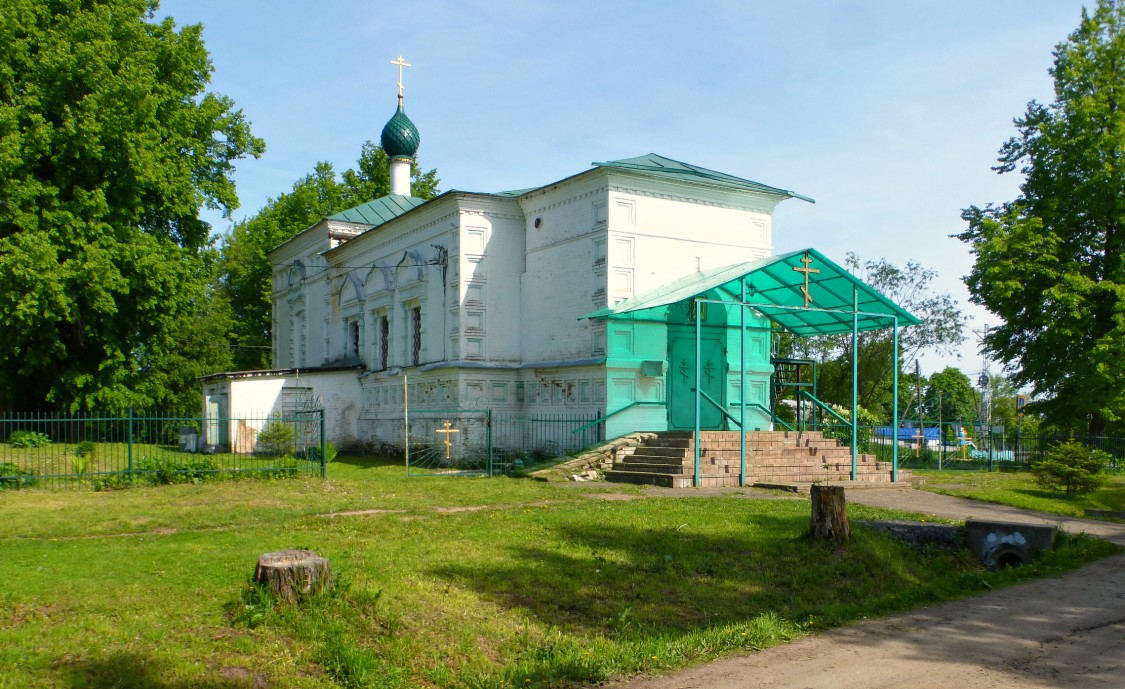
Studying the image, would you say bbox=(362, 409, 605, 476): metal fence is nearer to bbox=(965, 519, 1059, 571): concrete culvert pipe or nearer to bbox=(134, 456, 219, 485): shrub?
bbox=(134, 456, 219, 485): shrub

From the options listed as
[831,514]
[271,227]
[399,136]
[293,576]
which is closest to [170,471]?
[293,576]

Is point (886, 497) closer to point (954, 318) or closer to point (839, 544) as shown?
point (839, 544)

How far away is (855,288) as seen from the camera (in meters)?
18.0

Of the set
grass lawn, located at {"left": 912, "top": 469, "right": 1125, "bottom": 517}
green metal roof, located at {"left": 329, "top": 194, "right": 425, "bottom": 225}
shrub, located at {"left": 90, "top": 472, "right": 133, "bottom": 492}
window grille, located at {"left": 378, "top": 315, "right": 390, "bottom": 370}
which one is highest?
green metal roof, located at {"left": 329, "top": 194, "right": 425, "bottom": 225}

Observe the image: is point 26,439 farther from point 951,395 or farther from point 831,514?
point 951,395

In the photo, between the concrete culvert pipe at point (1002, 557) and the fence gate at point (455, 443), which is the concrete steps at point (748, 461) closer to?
the fence gate at point (455, 443)

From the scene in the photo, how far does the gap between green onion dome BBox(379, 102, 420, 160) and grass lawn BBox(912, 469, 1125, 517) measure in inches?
884

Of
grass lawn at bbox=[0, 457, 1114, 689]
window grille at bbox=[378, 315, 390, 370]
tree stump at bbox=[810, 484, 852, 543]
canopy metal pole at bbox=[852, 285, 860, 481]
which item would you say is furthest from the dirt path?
window grille at bbox=[378, 315, 390, 370]

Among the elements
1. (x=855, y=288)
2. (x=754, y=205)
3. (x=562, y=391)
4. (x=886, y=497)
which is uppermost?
(x=754, y=205)

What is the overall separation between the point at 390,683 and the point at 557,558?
3542 mm

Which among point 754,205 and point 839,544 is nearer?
point 839,544

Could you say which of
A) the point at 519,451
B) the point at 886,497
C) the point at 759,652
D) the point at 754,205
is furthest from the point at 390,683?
the point at 754,205

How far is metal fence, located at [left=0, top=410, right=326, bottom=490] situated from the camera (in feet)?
A: 50.4

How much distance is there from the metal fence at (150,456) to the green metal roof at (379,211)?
8073 millimetres
